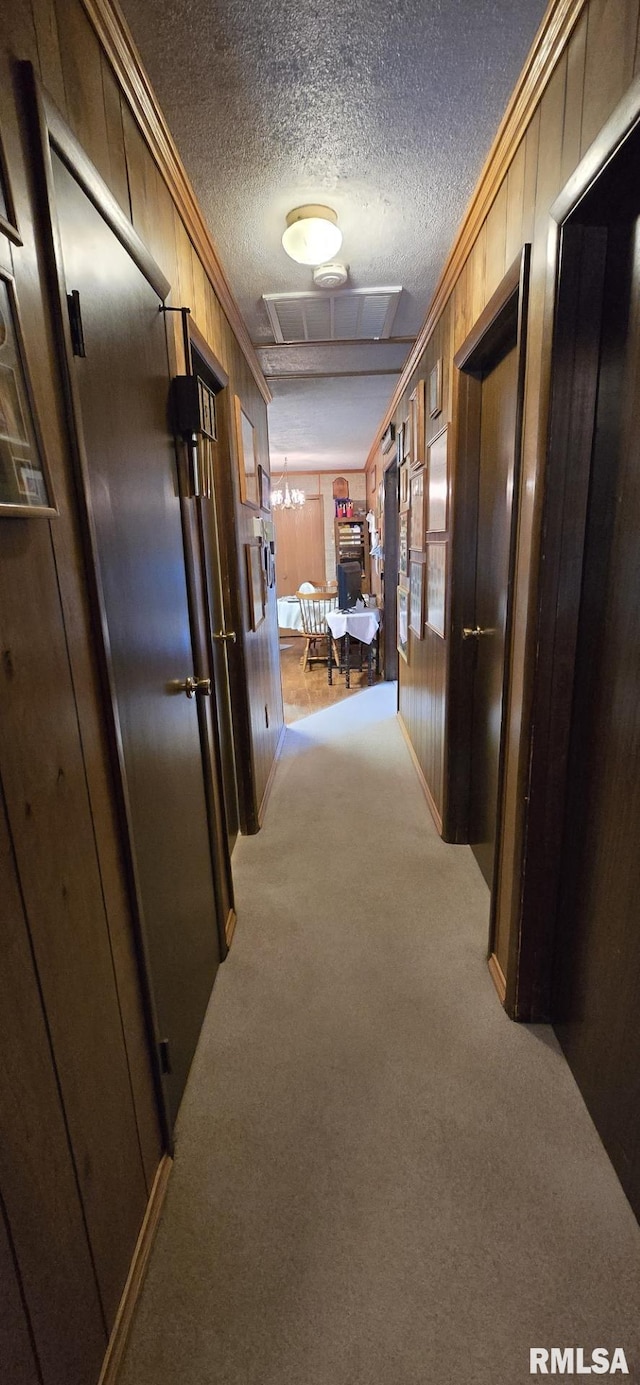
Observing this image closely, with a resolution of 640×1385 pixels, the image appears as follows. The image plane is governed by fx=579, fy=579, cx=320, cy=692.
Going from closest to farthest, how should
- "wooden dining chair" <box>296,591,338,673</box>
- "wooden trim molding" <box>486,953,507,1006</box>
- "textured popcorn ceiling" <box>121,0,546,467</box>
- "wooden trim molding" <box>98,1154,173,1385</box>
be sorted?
"wooden trim molding" <box>98,1154,173,1385</box> → "textured popcorn ceiling" <box>121,0,546,467</box> → "wooden trim molding" <box>486,953,507,1006</box> → "wooden dining chair" <box>296,591,338,673</box>

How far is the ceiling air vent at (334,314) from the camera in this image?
2.43 m

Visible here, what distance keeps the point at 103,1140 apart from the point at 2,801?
2.19 feet

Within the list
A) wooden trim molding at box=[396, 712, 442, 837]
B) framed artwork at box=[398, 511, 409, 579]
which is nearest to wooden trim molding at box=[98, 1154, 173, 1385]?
wooden trim molding at box=[396, 712, 442, 837]

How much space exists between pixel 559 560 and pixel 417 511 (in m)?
1.95

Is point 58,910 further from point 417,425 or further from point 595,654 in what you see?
point 417,425

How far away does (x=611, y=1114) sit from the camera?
1.27m

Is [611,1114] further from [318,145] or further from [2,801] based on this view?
[318,145]

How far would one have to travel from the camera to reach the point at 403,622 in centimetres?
392

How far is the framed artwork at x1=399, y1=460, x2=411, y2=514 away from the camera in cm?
356

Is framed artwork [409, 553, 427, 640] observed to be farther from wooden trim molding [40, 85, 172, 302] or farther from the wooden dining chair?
the wooden dining chair

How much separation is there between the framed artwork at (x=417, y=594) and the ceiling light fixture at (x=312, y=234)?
137 centimetres

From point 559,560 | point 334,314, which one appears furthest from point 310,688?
point 559,560

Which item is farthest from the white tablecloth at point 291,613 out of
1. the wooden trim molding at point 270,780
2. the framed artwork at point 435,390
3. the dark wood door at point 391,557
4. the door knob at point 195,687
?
the door knob at point 195,687

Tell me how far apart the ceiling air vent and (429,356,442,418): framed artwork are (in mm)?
326
